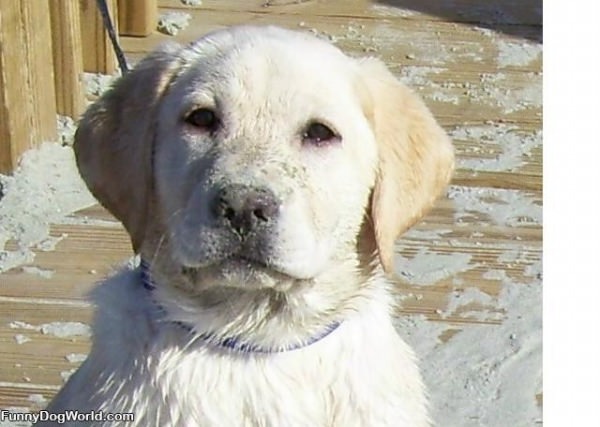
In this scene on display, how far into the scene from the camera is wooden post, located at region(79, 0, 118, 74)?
5.59m

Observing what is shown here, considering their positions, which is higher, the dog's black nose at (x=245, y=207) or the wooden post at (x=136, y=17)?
the dog's black nose at (x=245, y=207)

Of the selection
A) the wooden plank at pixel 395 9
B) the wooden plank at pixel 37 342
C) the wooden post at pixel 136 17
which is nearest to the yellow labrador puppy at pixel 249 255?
the wooden plank at pixel 37 342

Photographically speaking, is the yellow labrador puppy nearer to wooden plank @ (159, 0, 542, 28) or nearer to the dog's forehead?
the dog's forehead

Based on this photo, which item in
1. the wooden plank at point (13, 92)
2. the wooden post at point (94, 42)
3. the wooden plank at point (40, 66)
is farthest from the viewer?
the wooden post at point (94, 42)

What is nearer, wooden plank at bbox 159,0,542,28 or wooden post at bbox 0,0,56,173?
wooden post at bbox 0,0,56,173

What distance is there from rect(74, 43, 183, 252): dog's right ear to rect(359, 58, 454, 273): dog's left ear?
0.45m

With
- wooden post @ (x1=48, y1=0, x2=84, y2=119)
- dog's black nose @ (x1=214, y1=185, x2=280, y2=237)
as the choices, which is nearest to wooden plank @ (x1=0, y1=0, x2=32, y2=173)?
wooden post @ (x1=48, y1=0, x2=84, y2=119)

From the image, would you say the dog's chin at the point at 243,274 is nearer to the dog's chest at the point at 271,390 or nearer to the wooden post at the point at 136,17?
the dog's chest at the point at 271,390

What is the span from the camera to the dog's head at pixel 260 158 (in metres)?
2.78

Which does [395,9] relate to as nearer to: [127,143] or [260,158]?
[127,143]

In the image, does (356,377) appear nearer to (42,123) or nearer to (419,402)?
(419,402)
